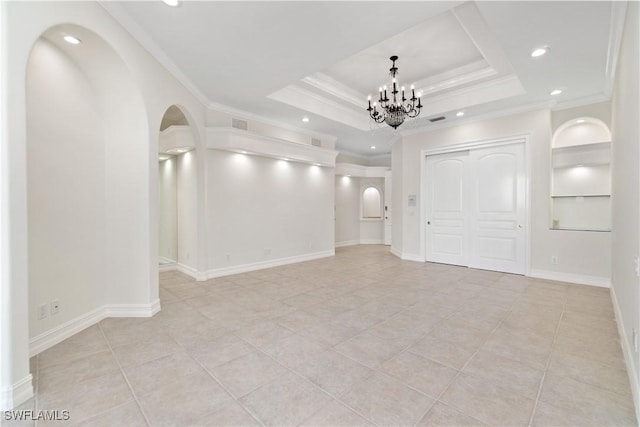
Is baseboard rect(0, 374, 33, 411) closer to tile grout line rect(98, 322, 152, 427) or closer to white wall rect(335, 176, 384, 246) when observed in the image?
tile grout line rect(98, 322, 152, 427)

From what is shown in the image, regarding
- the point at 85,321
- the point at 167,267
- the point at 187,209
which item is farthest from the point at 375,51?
the point at 167,267

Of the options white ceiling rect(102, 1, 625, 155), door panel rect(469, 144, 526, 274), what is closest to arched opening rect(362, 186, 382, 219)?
door panel rect(469, 144, 526, 274)

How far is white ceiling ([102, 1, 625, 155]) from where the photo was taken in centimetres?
275

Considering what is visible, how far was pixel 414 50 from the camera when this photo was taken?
413 cm

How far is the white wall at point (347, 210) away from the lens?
30.5 ft

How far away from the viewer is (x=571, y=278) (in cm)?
480

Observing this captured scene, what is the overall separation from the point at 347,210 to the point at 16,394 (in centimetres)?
840

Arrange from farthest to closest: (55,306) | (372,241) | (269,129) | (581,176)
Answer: (372,241) → (269,129) → (581,176) → (55,306)

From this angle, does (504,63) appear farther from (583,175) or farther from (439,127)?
(583,175)

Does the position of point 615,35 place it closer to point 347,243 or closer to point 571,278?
point 571,278

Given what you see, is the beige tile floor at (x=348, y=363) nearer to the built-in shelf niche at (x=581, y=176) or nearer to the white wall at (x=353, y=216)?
the built-in shelf niche at (x=581, y=176)

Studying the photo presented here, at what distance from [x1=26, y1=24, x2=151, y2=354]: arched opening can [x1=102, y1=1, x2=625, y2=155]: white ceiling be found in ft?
2.26

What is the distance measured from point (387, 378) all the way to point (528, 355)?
1380 millimetres

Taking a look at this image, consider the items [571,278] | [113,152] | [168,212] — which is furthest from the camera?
[168,212]
